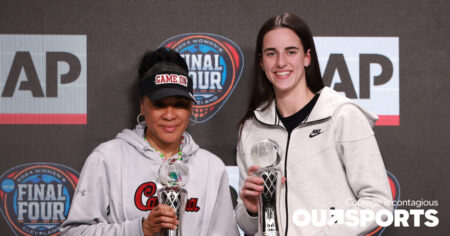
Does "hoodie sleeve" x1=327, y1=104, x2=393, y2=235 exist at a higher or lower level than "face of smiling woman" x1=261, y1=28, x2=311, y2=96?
lower

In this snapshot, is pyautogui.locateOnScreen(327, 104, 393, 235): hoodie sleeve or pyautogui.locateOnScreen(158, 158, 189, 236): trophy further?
pyautogui.locateOnScreen(327, 104, 393, 235): hoodie sleeve

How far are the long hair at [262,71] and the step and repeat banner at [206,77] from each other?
0.76 feet

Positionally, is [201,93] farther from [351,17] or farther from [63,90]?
[351,17]

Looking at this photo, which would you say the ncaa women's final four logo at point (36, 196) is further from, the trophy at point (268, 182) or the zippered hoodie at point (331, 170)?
the trophy at point (268, 182)

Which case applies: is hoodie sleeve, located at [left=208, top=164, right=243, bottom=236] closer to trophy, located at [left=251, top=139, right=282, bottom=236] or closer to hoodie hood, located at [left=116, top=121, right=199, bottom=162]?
hoodie hood, located at [left=116, top=121, right=199, bottom=162]

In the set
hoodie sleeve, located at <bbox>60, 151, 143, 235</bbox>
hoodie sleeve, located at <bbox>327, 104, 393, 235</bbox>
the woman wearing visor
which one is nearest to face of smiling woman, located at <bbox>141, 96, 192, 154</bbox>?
the woman wearing visor

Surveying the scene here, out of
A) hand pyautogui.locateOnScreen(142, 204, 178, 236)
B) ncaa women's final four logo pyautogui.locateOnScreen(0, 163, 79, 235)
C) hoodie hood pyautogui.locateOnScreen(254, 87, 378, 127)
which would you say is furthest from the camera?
ncaa women's final four logo pyautogui.locateOnScreen(0, 163, 79, 235)

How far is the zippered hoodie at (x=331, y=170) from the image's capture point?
1.61 meters

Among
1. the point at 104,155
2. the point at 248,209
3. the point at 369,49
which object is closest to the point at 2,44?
the point at 104,155

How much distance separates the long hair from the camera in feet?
5.81

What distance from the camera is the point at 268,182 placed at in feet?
4.67

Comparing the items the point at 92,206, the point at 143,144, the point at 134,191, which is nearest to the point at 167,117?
the point at 143,144

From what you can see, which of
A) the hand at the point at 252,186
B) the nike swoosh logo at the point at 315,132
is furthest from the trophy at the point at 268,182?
the nike swoosh logo at the point at 315,132

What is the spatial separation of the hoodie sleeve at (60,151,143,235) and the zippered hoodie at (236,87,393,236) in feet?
1.65
